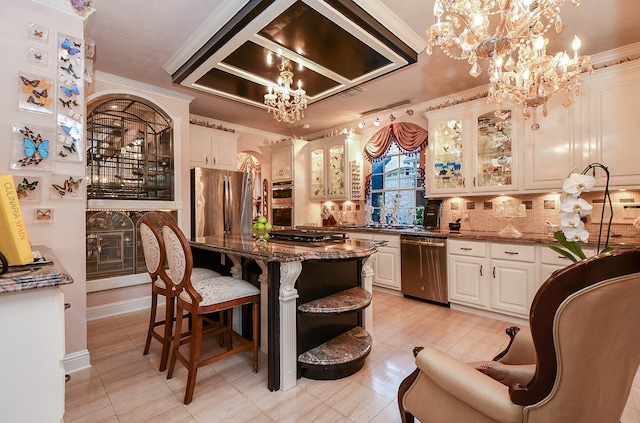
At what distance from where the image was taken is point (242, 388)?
1942 millimetres

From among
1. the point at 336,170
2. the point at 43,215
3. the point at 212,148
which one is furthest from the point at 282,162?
the point at 43,215

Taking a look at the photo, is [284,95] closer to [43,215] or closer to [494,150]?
[43,215]

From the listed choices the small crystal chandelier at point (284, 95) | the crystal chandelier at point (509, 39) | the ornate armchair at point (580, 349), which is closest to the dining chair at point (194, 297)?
the ornate armchair at point (580, 349)

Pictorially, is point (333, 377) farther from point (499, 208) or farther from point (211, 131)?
point (211, 131)

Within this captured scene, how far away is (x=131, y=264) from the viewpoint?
358 cm

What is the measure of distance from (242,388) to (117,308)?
2.40 metres

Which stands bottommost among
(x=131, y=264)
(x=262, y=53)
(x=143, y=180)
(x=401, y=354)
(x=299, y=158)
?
(x=401, y=354)

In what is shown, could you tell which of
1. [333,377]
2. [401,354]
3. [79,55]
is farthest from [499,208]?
[79,55]

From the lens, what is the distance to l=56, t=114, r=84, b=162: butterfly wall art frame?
2.06 meters

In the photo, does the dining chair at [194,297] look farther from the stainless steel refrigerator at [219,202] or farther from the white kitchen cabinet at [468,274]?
the white kitchen cabinet at [468,274]

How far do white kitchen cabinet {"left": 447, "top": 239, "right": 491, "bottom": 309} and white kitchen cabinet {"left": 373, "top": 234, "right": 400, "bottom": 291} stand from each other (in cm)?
70

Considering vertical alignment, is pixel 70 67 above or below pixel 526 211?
above

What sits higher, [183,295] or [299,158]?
[299,158]

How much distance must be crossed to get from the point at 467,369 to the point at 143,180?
401cm
